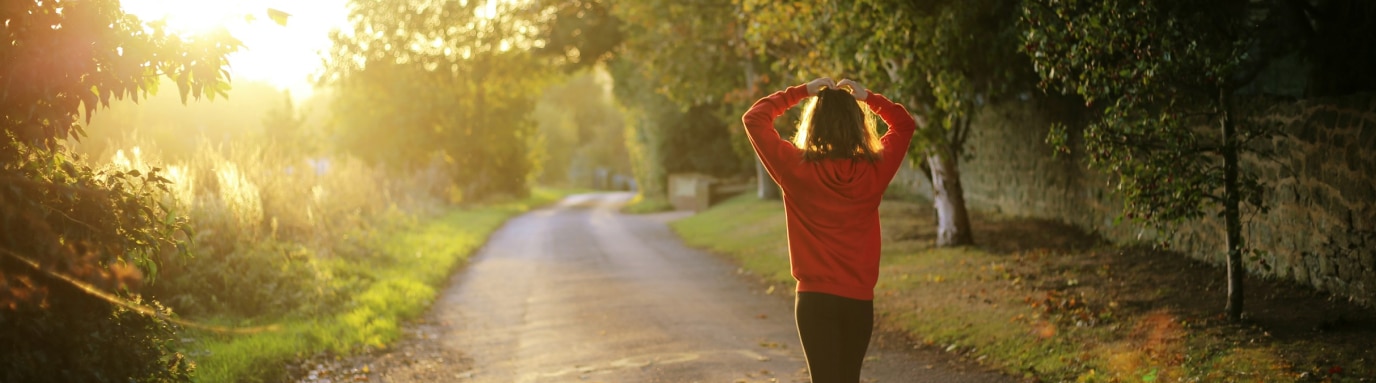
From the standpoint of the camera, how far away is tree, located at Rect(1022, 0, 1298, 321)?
26.2ft

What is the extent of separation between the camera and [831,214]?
4.55 meters

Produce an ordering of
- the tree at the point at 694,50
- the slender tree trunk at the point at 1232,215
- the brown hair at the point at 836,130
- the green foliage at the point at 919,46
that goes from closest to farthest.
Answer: the brown hair at the point at 836,130
the slender tree trunk at the point at 1232,215
the green foliage at the point at 919,46
the tree at the point at 694,50

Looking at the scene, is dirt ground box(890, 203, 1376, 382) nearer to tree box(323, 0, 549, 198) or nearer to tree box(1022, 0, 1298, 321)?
tree box(1022, 0, 1298, 321)

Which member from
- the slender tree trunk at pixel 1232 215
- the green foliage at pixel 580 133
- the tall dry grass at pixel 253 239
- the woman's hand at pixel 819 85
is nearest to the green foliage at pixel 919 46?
the slender tree trunk at pixel 1232 215

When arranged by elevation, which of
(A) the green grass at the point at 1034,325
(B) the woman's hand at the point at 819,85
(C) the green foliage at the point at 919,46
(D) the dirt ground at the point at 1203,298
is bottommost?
(A) the green grass at the point at 1034,325

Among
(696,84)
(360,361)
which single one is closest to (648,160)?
(696,84)

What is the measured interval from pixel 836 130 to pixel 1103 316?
5647 mm

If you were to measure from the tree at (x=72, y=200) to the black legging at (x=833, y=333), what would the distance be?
3077mm

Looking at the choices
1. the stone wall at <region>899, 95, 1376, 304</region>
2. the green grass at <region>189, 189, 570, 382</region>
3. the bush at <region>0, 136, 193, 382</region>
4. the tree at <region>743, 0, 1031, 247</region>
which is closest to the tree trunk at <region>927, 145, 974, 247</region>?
the tree at <region>743, 0, 1031, 247</region>

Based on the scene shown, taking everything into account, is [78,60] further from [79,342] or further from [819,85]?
[819,85]

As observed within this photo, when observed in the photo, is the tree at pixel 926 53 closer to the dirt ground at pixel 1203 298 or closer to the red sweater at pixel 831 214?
the dirt ground at pixel 1203 298

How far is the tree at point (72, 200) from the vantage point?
4.75 m

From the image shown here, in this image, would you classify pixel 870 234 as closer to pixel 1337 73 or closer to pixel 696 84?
pixel 1337 73

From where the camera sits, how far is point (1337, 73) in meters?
9.53
